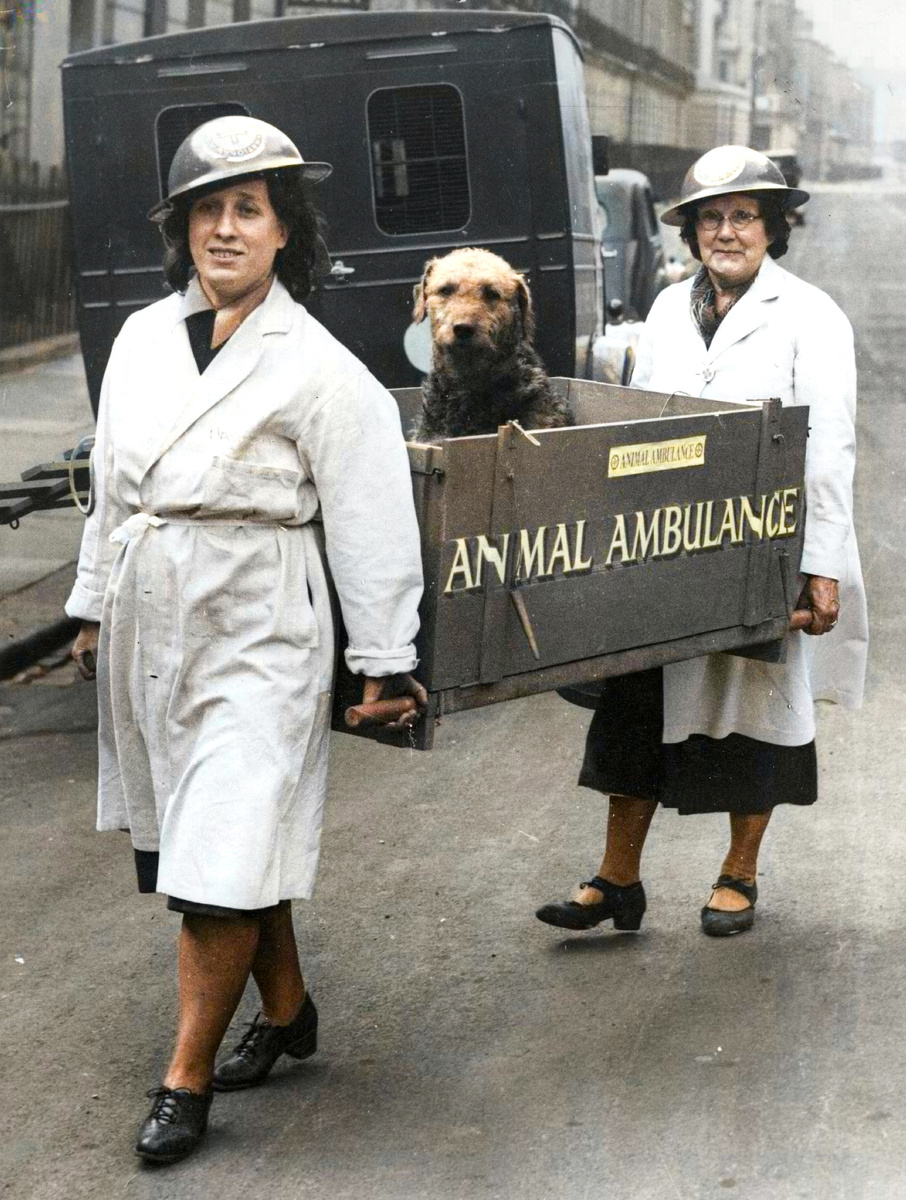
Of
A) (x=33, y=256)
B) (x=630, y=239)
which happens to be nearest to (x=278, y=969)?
(x=630, y=239)

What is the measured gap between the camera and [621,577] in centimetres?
381

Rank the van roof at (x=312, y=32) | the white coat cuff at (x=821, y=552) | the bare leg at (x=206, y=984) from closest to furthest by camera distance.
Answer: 1. the bare leg at (x=206, y=984)
2. the white coat cuff at (x=821, y=552)
3. the van roof at (x=312, y=32)

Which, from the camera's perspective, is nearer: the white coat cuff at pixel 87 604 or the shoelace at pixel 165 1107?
the shoelace at pixel 165 1107

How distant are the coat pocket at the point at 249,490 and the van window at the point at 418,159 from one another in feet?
17.8

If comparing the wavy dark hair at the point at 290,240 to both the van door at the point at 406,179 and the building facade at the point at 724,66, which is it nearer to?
the van door at the point at 406,179

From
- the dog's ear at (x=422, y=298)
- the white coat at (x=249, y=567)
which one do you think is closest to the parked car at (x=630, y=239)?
the dog's ear at (x=422, y=298)

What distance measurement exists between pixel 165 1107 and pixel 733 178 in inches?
103

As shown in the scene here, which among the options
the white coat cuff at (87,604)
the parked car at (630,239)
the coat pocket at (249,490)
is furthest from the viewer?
the parked car at (630,239)

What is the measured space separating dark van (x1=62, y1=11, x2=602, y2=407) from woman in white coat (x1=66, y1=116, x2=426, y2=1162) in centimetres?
494

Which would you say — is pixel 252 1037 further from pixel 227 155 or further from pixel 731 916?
pixel 227 155

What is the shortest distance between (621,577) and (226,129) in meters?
1.27

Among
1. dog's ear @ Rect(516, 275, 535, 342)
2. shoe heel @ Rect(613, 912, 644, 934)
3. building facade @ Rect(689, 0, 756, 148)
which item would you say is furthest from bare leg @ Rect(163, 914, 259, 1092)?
building facade @ Rect(689, 0, 756, 148)

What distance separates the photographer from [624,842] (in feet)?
15.4

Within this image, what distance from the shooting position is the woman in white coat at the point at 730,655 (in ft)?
14.4
